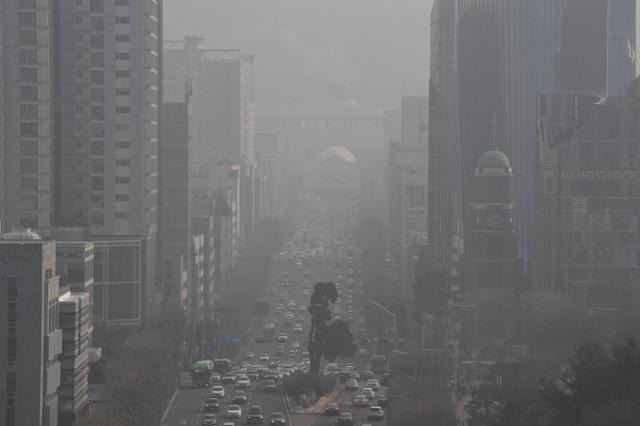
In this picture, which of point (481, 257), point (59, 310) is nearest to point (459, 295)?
point (481, 257)

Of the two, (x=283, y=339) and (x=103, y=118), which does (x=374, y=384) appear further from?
(x=283, y=339)

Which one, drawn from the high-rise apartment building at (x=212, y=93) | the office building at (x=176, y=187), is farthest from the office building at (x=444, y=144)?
the high-rise apartment building at (x=212, y=93)

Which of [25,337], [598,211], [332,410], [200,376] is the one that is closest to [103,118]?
[200,376]

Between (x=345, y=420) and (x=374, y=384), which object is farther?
(x=374, y=384)

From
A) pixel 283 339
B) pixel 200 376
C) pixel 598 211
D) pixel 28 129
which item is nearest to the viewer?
pixel 200 376

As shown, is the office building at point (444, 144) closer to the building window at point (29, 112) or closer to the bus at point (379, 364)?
the bus at point (379, 364)

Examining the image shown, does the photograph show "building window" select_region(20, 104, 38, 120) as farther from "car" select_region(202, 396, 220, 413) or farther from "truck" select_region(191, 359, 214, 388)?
"car" select_region(202, 396, 220, 413)
